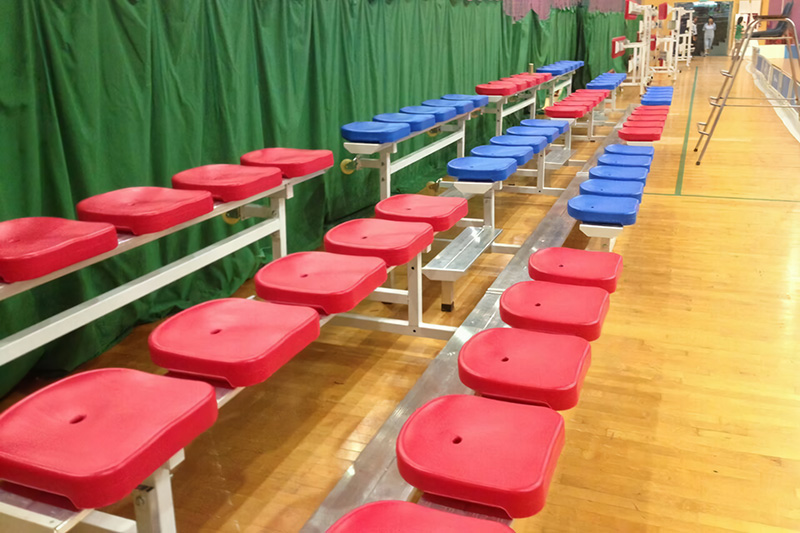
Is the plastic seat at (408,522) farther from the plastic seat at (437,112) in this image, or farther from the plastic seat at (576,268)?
the plastic seat at (437,112)

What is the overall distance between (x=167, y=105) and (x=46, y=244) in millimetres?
1464

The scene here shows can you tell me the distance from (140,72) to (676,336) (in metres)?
2.45

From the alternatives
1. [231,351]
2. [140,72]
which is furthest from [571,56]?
[231,351]

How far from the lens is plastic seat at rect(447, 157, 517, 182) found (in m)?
3.42

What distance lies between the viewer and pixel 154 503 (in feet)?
4.39

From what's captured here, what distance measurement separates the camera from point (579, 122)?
25.8 ft

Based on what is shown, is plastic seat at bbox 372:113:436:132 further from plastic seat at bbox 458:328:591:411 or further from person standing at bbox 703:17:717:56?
person standing at bbox 703:17:717:56

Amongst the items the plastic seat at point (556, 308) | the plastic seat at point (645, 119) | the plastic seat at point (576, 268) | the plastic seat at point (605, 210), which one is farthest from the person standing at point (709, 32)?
the plastic seat at point (556, 308)

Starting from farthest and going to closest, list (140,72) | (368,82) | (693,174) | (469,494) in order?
(693,174) → (368,82) → (140,72) → (469,494)

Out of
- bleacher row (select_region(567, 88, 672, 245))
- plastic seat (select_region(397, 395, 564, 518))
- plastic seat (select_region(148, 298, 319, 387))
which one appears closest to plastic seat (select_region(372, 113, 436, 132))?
bleacher row (select_region(567, 88, 672, 245))

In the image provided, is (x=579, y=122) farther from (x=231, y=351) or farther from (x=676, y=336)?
(x=231, y=351)

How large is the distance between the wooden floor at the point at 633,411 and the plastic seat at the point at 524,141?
772mm

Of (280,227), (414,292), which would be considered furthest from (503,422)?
(280,227)

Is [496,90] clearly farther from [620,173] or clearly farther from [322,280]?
[322,280]
